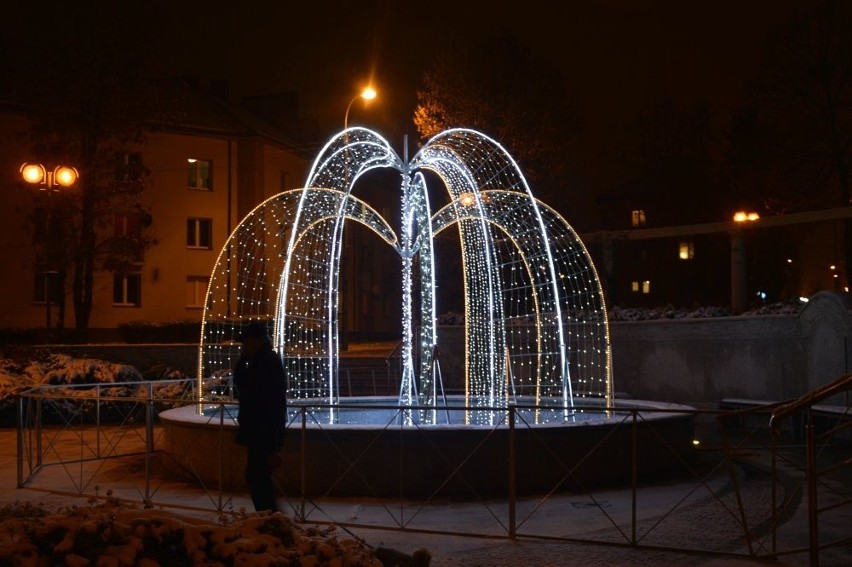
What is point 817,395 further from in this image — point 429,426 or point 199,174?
point 199,174

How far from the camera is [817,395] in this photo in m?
7.22

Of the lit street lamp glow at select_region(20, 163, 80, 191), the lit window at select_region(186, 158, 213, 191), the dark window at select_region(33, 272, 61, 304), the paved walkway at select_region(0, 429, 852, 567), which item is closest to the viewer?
the paved walkway at select_region(0, 429, 852, 567)

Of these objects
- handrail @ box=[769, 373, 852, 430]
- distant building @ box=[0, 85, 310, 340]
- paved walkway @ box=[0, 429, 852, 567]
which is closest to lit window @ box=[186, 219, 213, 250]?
distant building @ box=[0, 85, 310, 340]

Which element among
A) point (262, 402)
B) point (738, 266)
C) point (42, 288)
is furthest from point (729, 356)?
point (42, 288)

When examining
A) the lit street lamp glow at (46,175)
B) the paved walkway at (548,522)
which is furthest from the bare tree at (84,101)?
the paved walkway at (548,522)

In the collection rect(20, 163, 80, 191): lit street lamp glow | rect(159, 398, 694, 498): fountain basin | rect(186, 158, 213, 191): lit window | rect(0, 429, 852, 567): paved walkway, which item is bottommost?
rect(0, 429, 852, 567): paved walkway

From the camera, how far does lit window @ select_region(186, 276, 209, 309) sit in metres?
43.5

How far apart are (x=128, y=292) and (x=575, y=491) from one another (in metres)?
33.3

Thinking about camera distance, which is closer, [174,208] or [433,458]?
[433,458]

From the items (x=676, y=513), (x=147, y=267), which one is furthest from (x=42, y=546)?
(x=147, y=267)

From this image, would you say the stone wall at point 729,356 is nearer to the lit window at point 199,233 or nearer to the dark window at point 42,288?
the dark window at point 42,288

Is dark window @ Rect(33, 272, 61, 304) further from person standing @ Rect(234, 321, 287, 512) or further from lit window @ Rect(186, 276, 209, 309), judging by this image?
person standing @ Rect(234, 321, 287, 512)

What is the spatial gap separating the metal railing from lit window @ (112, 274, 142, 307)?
2768cm

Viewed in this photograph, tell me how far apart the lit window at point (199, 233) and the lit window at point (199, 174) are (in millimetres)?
1410
